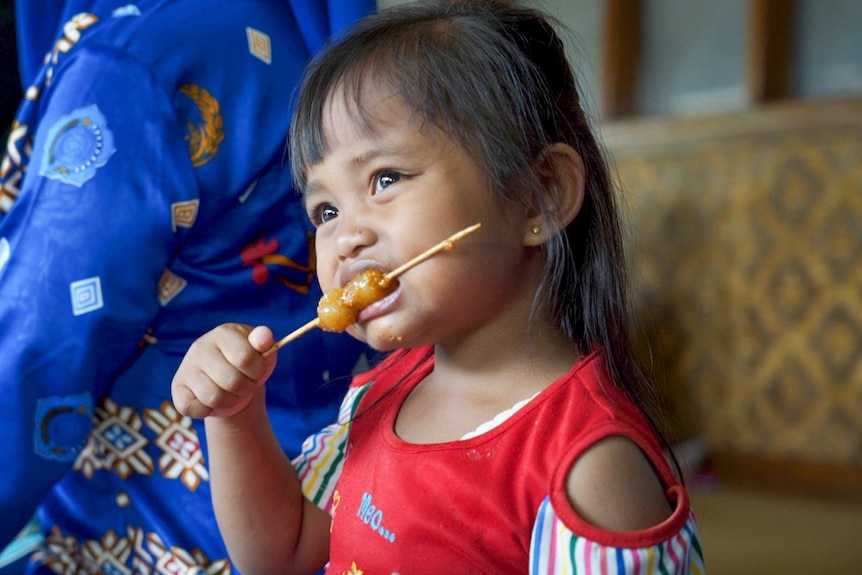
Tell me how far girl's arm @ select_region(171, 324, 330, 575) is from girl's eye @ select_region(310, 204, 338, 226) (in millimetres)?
166

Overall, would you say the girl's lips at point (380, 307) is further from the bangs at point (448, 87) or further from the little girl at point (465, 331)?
the bangs at point (448, 87)

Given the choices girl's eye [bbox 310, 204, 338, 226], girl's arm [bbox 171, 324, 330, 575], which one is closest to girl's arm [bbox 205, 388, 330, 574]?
girl's arm [bbox 171, 324, 330, 575]

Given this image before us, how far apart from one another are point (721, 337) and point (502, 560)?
3.23 meters

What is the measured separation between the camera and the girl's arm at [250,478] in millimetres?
1009

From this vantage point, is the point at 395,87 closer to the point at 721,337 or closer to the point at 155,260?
the point at 155,260

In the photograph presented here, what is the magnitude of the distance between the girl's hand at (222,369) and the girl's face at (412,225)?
0.39 feet

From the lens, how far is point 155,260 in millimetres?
1164

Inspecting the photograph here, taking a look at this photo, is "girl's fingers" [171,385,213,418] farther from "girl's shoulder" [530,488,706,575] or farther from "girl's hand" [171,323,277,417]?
"girl's shoulder" [530,488,706,575]

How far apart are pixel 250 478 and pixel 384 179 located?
44 centimetres

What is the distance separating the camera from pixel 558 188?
102cm

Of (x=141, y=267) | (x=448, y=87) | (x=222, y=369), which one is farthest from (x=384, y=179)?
(x=141, y=267)

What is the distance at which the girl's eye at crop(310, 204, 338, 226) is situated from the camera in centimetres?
105

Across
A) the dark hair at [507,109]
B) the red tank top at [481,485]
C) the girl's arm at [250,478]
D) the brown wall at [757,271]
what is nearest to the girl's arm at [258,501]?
the girl's arm at [250,478]

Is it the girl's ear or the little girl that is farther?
the girl's ear
